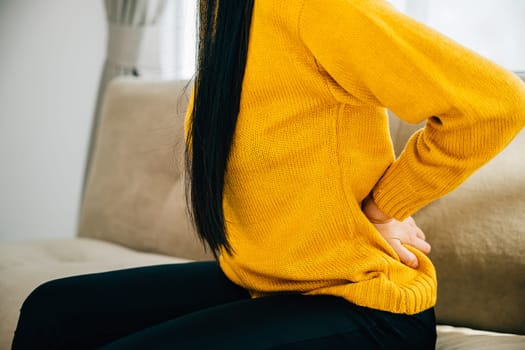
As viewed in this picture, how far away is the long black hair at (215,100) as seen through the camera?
2.59ft

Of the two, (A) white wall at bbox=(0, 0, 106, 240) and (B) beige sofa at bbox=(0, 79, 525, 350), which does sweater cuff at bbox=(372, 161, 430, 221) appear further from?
(A) white wall at bbox=(0, 0, 106, 240)

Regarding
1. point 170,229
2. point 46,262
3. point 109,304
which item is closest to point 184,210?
point 170,229

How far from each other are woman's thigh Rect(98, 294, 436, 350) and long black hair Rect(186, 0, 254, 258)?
15cm

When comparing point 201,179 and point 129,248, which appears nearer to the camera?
point 201,179

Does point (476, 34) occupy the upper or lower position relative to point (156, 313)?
upper

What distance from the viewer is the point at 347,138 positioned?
30.8 inches

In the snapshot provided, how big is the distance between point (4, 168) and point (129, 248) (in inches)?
67.1

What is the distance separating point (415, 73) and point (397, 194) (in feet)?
0.69

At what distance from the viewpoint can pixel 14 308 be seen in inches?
48.1

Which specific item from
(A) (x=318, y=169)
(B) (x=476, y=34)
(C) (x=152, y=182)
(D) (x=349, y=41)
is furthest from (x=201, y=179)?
(B) (x=476, y=34)

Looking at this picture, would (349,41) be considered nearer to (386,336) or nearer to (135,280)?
(386,336)

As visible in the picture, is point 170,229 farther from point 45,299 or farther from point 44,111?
point 44,111

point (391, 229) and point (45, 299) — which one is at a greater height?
point (391, 229)

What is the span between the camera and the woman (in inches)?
26.3
